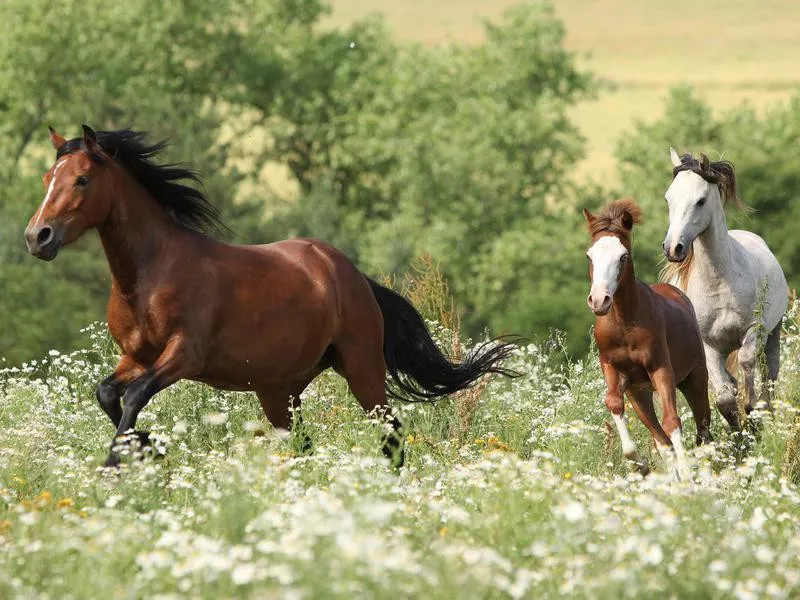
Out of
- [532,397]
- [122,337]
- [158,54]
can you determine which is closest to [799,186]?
[158,54]

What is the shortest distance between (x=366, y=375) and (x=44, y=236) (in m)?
2.31

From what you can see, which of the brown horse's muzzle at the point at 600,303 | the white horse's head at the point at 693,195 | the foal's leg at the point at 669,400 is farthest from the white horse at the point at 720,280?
the brown horse's muzzle at the point at 600,303

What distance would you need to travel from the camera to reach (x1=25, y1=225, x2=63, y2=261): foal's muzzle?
7.04 m

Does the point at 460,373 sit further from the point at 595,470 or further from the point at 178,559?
the point at 178,559

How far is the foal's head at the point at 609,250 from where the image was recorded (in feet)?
23.8

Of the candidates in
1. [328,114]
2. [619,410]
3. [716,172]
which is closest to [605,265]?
[619,410]

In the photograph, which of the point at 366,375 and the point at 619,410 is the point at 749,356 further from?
the point at 366,375

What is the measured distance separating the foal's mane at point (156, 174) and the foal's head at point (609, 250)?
213 centimetres

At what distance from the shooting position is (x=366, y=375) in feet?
27.8

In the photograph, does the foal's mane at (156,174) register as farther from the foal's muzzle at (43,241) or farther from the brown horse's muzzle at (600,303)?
the brown horse's muzzle at (600,303)

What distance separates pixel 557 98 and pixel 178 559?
153 feet

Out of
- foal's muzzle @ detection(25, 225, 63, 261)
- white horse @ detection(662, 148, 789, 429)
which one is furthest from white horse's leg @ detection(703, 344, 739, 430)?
foal's muzzle @ detection(25, 225, 63, 261)

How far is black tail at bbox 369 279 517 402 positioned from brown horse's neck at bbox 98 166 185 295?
1844 millimetres

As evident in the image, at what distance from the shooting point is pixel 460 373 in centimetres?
915
